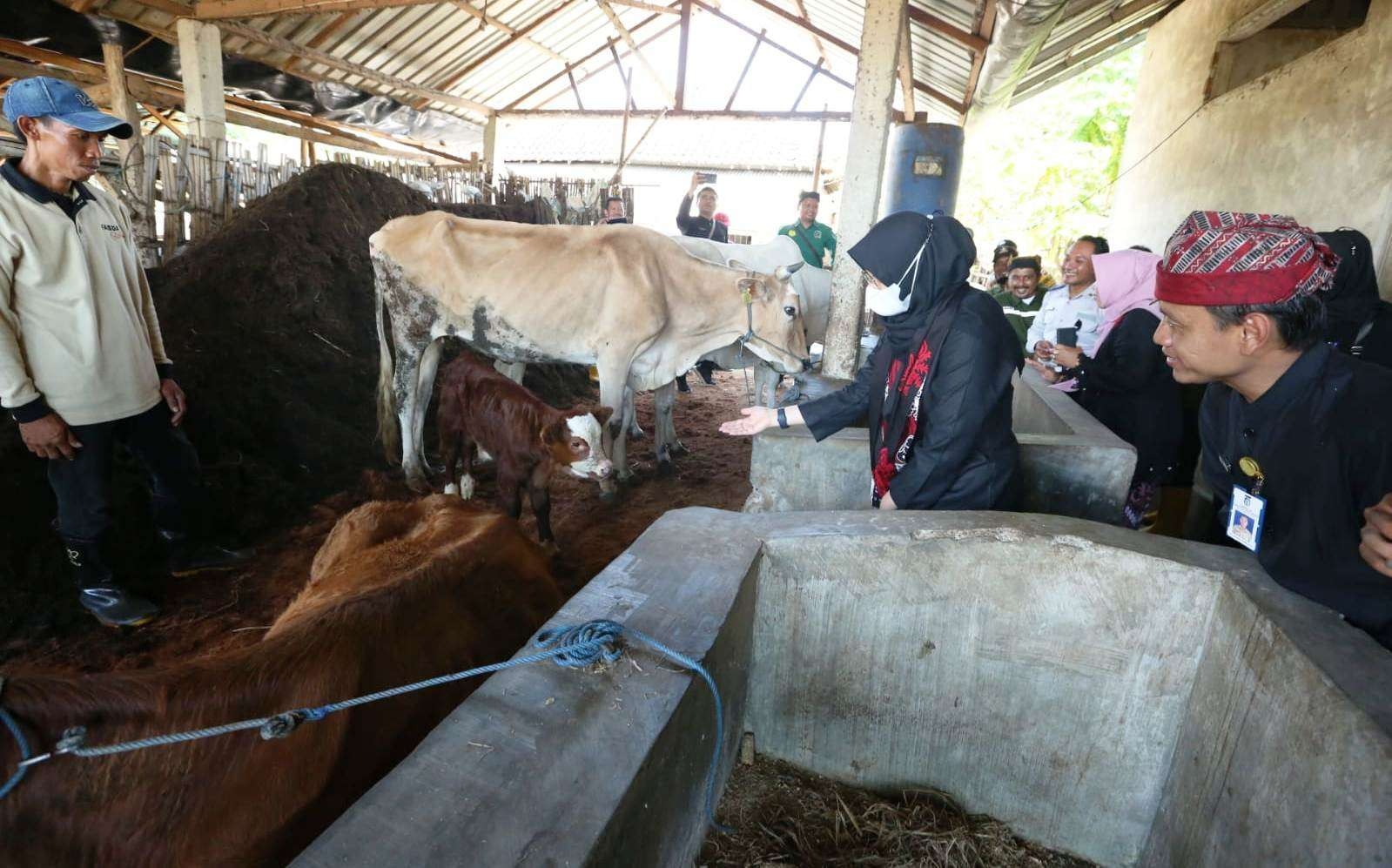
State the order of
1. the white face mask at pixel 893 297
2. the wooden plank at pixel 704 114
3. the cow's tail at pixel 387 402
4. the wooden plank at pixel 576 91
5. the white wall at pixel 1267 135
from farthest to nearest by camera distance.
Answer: the wooden plank at pixel 576 91 < the wooden plank at pixel 704 114 < the cow's tail at pixel 387 402 < the white wall at pixel 1267 135 < the white face mask at pixel 893 297

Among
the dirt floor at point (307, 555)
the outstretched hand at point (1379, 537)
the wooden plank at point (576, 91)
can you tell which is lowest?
the dirt floor at point (307, 555)

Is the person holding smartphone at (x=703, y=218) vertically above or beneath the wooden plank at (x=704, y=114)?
beneath

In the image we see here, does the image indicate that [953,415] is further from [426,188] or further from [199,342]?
[426,188]

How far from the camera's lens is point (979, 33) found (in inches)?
335

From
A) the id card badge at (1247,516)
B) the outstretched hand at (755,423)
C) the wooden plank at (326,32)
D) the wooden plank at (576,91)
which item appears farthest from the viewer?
the wooden plank at (576,91)

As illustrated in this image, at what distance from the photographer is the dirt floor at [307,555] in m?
3.17

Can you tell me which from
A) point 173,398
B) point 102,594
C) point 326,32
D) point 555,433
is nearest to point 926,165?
point 555,433

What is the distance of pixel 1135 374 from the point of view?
330 centimetres

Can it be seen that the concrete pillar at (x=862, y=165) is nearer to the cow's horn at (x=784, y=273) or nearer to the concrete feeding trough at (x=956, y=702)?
the cow's horn at (x=784, y=273)

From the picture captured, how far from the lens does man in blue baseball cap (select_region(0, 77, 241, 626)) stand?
2604 millimetres

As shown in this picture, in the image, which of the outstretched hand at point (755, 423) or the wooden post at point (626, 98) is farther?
the wooden post at point (626, 98)

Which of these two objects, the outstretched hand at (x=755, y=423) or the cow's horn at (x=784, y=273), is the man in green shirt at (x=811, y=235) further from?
the outstretched hand at (x=755, y=423)

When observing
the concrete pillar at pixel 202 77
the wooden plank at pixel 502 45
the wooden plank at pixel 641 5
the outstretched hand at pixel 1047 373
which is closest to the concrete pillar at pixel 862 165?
the outstretched hand at pixel 1047 373

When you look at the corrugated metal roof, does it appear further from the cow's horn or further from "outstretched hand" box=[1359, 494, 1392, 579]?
"outstretched hand" box=[1359, 494, 1392, 579]
